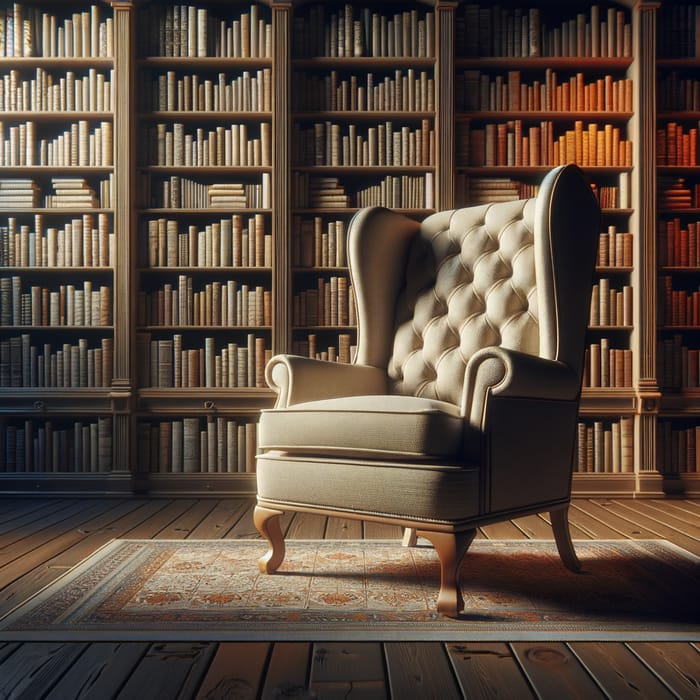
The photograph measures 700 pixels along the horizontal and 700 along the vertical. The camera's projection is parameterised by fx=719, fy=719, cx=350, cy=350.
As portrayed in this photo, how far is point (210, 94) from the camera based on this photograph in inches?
152

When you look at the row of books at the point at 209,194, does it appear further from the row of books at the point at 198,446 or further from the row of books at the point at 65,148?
the row of books at the point at 198,446

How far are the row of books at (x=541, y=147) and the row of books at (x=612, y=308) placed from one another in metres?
0.67

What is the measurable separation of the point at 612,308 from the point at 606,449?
74 centimetres

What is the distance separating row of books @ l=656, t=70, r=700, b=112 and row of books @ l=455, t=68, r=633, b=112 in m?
0.21

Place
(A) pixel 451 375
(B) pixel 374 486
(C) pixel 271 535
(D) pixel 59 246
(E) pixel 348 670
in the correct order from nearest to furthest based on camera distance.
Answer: (E) pixel 348 670
(B) pixel 374 486
(C) pixel 271 535
(A) pixel 451 375
(D) pixel 59 246

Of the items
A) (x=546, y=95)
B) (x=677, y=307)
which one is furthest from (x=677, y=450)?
(x=546, y=95)

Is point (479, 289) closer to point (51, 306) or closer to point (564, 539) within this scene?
point (564, 539)

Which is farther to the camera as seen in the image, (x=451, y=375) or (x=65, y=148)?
(x=65, y=148)

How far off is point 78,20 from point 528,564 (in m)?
3.54

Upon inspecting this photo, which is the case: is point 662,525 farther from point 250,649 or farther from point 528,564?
point 250,649

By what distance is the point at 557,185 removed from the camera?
2.06 m

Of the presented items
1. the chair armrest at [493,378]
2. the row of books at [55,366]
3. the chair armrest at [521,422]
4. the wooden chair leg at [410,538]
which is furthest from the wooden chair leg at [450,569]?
the row of books at [55,366]

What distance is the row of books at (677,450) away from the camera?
A: 379cm

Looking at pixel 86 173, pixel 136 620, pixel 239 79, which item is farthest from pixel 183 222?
pixel 136 620
